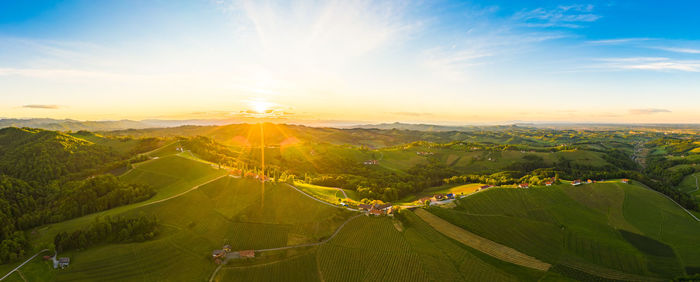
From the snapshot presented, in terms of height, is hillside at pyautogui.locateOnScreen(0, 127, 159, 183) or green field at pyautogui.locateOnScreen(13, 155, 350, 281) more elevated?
hillside at pyautogui.locateOnScreen(0, 127, 159, 183)

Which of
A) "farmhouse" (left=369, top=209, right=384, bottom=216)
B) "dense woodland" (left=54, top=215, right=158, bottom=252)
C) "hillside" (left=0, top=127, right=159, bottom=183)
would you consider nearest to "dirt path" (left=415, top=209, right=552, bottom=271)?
"farmhouse" (left=369, top=209, right=384, bottom=216)

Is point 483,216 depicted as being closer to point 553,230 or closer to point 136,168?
point 553,230

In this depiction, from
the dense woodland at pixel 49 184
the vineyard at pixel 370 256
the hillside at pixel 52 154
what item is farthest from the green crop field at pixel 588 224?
the hillside at pixel 52 154

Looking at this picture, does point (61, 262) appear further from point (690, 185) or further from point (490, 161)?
point (690, 185)

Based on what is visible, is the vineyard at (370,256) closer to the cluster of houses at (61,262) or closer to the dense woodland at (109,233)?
the dense woodland at (109,233)

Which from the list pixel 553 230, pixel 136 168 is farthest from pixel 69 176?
pixel 553 230

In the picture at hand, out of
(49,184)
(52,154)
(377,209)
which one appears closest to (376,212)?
(377,209)

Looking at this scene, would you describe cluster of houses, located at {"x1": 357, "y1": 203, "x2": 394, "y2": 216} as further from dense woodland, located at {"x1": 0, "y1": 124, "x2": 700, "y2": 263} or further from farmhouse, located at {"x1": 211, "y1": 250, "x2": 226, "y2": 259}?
farmhouse, located at {"x1": 211, "y1": 250, "x2": 226, "y2": 259}
